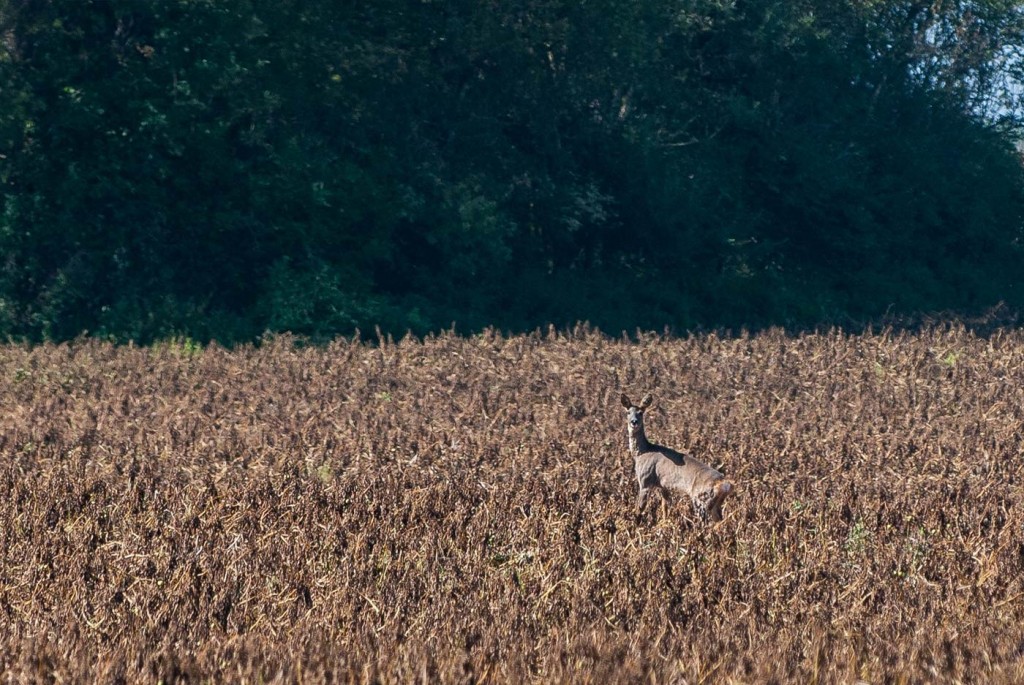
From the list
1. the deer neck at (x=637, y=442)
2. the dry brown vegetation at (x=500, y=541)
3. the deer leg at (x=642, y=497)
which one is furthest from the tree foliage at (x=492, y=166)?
the deer leg at (x=642, y=497)

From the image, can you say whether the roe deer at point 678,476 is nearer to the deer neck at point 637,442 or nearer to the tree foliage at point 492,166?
the deer neck at point 637,442

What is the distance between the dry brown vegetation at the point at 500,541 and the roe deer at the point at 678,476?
0.15 metres

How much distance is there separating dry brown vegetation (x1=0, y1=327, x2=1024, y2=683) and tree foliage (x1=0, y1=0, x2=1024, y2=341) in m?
10.1

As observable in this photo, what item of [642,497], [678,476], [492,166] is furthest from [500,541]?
[492,166]

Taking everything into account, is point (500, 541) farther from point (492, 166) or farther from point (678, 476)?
point (492, 166)

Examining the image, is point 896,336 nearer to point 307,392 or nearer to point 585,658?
point 307,392

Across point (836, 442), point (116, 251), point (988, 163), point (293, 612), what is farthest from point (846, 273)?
point (293, 612)

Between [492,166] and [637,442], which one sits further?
[492,166]

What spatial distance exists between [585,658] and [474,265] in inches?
946

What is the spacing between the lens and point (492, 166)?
31844 mm

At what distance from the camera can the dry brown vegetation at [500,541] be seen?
21.6ft

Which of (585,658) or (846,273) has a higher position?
(585,658)

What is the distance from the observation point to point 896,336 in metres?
25.3

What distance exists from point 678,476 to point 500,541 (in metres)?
2.28
